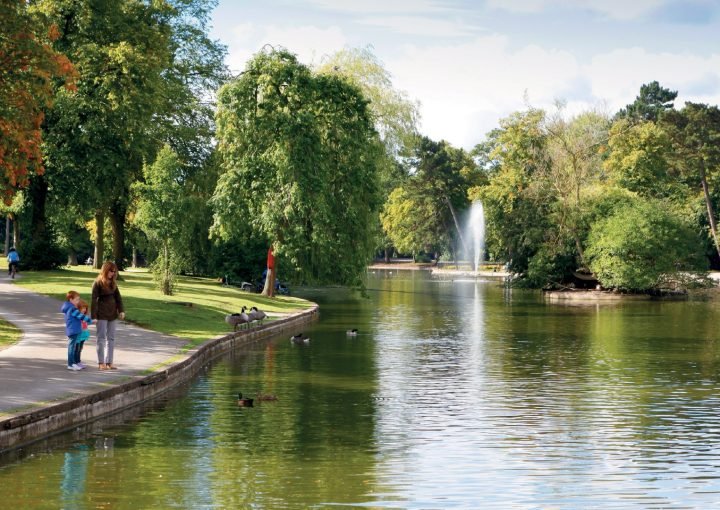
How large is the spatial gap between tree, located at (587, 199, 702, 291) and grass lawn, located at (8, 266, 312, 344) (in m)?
25.5

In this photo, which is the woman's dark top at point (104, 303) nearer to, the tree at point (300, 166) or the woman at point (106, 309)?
the woman at point (106, 309)

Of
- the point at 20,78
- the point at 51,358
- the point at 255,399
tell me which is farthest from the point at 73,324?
the point at 20,78

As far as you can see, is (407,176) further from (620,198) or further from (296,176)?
(296,176)

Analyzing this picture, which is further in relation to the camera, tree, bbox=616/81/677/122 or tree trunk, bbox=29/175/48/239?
tree, bbox=616/81/677/122

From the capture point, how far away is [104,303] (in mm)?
22250

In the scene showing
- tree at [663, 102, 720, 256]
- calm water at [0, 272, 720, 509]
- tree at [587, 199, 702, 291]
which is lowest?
calm water at [0, 272, 720, 509]

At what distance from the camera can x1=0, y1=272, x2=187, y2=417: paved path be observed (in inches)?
742

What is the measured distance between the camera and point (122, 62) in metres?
46.8

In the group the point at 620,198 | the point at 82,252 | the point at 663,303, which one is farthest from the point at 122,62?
the point at 82,252

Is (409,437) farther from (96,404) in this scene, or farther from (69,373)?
(69,373)

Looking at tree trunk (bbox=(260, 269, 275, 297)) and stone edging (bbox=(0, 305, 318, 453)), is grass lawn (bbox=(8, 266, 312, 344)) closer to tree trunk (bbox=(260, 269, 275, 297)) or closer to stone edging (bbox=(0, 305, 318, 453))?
tree trunk (bbox=(260, 269, 275, 297))

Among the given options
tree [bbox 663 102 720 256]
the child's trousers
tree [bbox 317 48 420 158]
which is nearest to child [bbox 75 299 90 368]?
the child's trousers

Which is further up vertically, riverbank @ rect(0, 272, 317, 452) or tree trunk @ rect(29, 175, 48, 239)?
tree trunk @ rect(29, 175, 48, 239)

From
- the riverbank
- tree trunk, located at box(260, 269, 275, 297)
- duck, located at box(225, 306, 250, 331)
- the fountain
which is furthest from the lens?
the fountain
